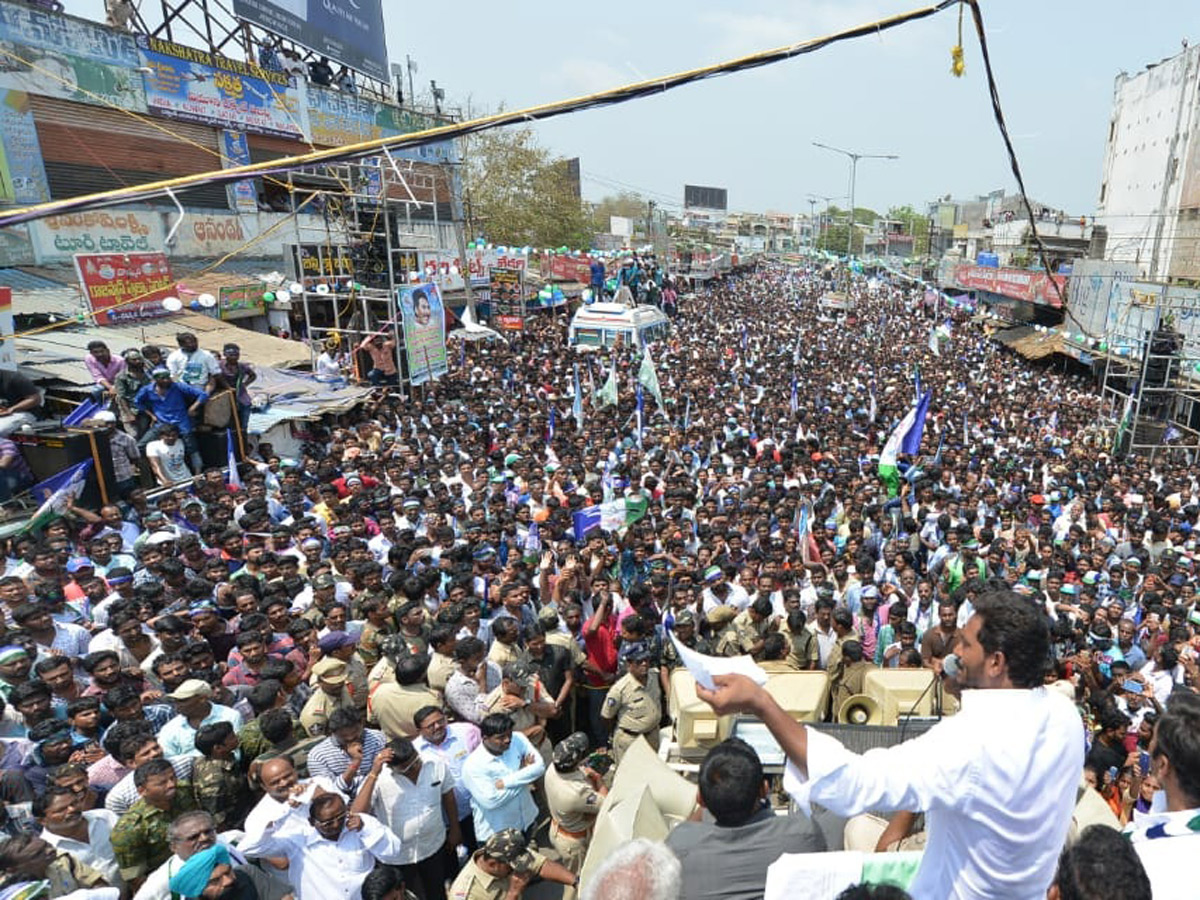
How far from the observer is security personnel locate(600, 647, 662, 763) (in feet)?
13.6

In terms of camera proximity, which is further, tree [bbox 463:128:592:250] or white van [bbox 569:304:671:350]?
tree [bbox 463:128:592:250]

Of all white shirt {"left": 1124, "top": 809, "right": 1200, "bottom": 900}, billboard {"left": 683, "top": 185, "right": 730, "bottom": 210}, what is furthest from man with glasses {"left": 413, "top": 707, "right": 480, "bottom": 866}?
billboard {"left": 683, "top": 185, "right": 730, "bottom": 210}

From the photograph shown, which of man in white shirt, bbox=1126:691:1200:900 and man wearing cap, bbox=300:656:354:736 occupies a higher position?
man in white shirt, bbox=1126:691:1200:900

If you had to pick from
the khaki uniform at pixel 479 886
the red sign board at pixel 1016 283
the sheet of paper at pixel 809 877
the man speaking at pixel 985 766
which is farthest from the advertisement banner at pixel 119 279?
the red sign board at pixel 1016 283

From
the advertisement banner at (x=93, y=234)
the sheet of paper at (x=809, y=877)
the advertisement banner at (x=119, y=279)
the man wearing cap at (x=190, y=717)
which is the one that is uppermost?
the advertisement banner at (x=93, y=234)

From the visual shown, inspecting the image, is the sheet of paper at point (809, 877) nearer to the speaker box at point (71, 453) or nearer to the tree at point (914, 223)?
the speaker box at point (71, 453)

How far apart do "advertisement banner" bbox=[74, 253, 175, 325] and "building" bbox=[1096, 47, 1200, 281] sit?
24.5 meters

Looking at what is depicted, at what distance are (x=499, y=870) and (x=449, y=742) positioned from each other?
30.0 inches

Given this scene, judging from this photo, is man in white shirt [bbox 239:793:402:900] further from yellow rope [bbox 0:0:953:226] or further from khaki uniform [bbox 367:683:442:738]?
yellow rope [bbox 0:0:953:226]

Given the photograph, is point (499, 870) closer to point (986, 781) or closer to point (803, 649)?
point (986, 781)

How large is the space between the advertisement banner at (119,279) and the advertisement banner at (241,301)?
3266 mm

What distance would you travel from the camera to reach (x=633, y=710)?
13.6 feet

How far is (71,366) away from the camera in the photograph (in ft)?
30.9

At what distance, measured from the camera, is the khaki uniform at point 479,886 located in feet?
10.0
